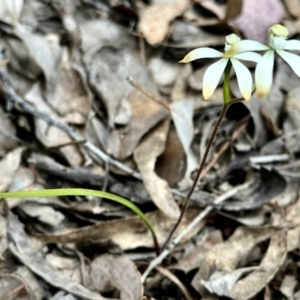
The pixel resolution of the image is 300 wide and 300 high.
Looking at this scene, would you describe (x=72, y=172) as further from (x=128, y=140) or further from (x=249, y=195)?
(x=249, y=195)

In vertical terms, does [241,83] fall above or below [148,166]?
above

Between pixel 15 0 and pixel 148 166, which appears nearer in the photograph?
pixel 148 166

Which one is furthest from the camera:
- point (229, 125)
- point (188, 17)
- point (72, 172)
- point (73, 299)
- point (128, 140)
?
point (188, 17)

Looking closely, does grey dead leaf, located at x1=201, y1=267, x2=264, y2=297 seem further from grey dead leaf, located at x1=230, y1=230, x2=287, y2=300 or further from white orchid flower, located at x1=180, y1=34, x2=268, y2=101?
white orchid flower, located at x1=180, y1=34, x2=268, y2=101

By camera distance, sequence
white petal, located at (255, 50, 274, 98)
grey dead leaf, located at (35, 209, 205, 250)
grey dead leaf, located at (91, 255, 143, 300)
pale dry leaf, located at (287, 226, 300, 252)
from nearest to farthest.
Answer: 1. white petal, located at (255, 50, 274, 98)
2. grey dead leaf, located at (91, 255, 143, 300)
3. grey dead leaf, located at (35, 209, 205, 250)
4. pale dry leaf, located at (287, 226, 300, 252)

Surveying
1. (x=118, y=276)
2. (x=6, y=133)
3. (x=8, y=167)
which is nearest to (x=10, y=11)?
(x=6, y=133)

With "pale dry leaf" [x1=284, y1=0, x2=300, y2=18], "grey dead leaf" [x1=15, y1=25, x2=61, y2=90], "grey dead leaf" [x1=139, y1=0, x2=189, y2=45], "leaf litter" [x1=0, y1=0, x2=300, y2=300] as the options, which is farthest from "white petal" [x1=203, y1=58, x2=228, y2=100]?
"pale dry leaf" [x1=284, y1=0, x2=300, y2=18]

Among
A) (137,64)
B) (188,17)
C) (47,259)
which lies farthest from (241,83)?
(188,17)

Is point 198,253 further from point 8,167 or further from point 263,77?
point 263,77
